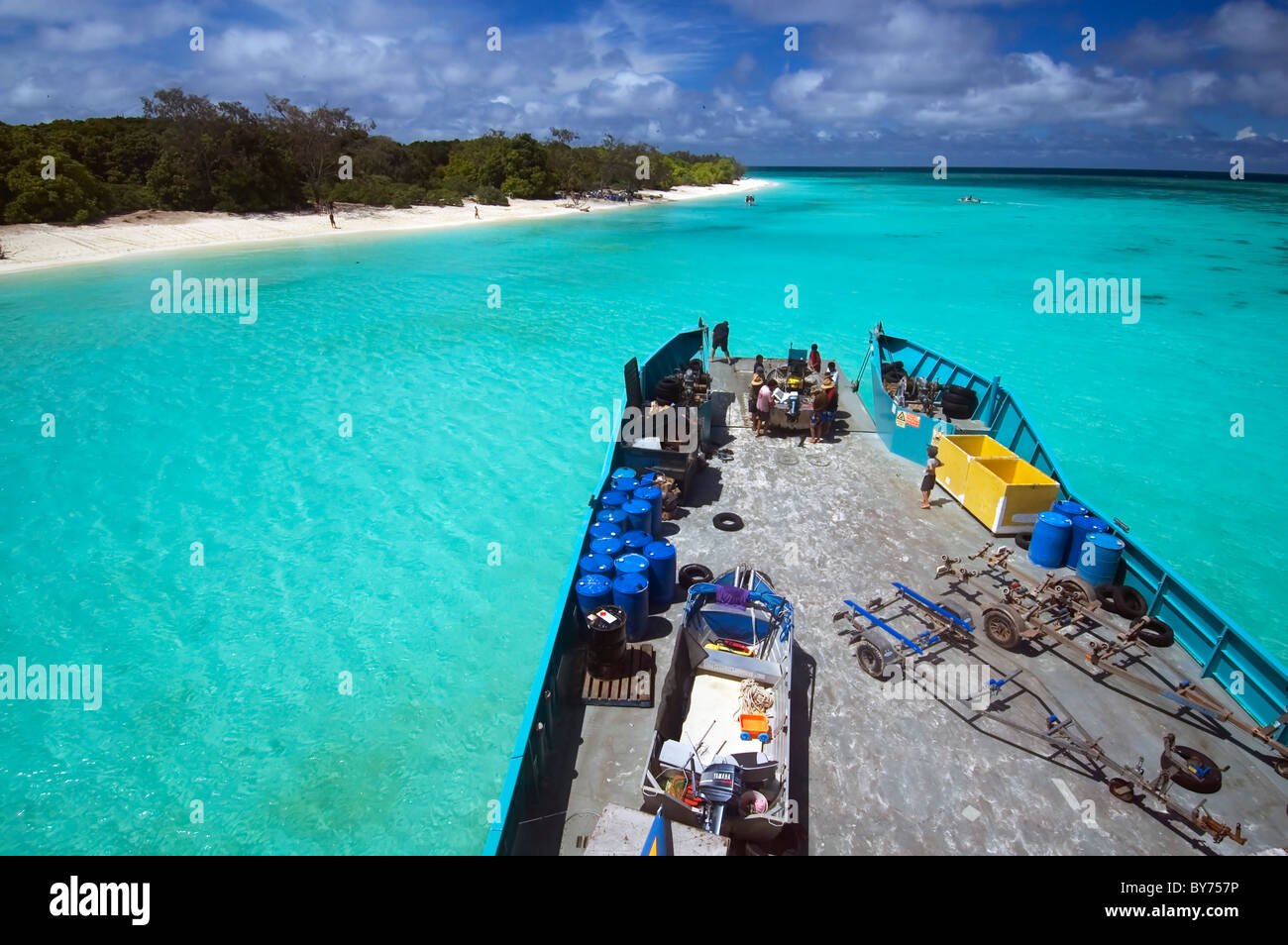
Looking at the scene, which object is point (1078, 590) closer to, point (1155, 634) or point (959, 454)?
point (1155, 634)

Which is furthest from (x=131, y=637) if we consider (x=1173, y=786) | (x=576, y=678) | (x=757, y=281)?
(x=757, y=281)

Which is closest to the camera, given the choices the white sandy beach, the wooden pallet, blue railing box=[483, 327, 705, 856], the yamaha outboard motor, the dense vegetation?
blue railing box=[483, 327, 705, 856]

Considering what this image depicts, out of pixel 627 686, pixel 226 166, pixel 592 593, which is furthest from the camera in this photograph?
pixel 226 166

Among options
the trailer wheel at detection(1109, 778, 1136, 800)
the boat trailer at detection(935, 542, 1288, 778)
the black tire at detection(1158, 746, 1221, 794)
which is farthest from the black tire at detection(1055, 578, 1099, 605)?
the trailer wheel at detection(1109, 778, 1136, 800)

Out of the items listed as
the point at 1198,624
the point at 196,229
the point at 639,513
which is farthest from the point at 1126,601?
the point at 196,229

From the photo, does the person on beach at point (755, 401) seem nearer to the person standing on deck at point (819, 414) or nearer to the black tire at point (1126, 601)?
the person standing on deck at point (819, 414)

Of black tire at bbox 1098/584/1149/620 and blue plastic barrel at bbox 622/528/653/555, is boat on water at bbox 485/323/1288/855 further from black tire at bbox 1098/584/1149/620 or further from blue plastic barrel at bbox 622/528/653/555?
blue plastic barrel at bbox 622/528/653/555
